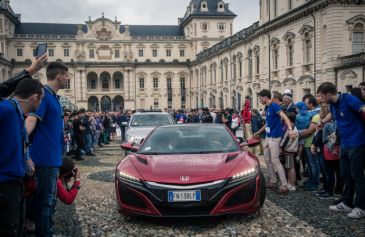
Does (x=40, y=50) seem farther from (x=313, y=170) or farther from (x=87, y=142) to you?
(x=87, y=142)

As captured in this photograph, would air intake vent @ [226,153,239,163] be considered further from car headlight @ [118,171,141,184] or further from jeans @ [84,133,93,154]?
jeans @ [84,133,93,154]

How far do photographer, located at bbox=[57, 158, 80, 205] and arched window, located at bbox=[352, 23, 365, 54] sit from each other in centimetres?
2667

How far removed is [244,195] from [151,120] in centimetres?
894

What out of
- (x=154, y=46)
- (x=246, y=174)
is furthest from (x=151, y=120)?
(x=154, y=46)

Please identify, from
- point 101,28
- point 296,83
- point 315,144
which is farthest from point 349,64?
point 101,28

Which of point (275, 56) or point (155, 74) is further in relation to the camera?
point (155, 74)

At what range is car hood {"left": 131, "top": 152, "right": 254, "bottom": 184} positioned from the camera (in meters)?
5.31

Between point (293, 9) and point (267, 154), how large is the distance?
2634 centimetres

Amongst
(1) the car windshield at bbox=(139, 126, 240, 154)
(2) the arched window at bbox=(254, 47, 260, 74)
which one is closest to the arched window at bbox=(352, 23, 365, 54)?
(2) the arched window at bbox=(254, 47, 260, 74)

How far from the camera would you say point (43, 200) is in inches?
167

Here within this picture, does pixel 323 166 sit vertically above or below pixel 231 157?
below

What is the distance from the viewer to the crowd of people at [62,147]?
3352mm

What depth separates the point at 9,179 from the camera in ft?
10.9

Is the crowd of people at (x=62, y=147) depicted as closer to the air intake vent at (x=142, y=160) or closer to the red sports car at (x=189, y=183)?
the red sports car at (x=189, y=183)
